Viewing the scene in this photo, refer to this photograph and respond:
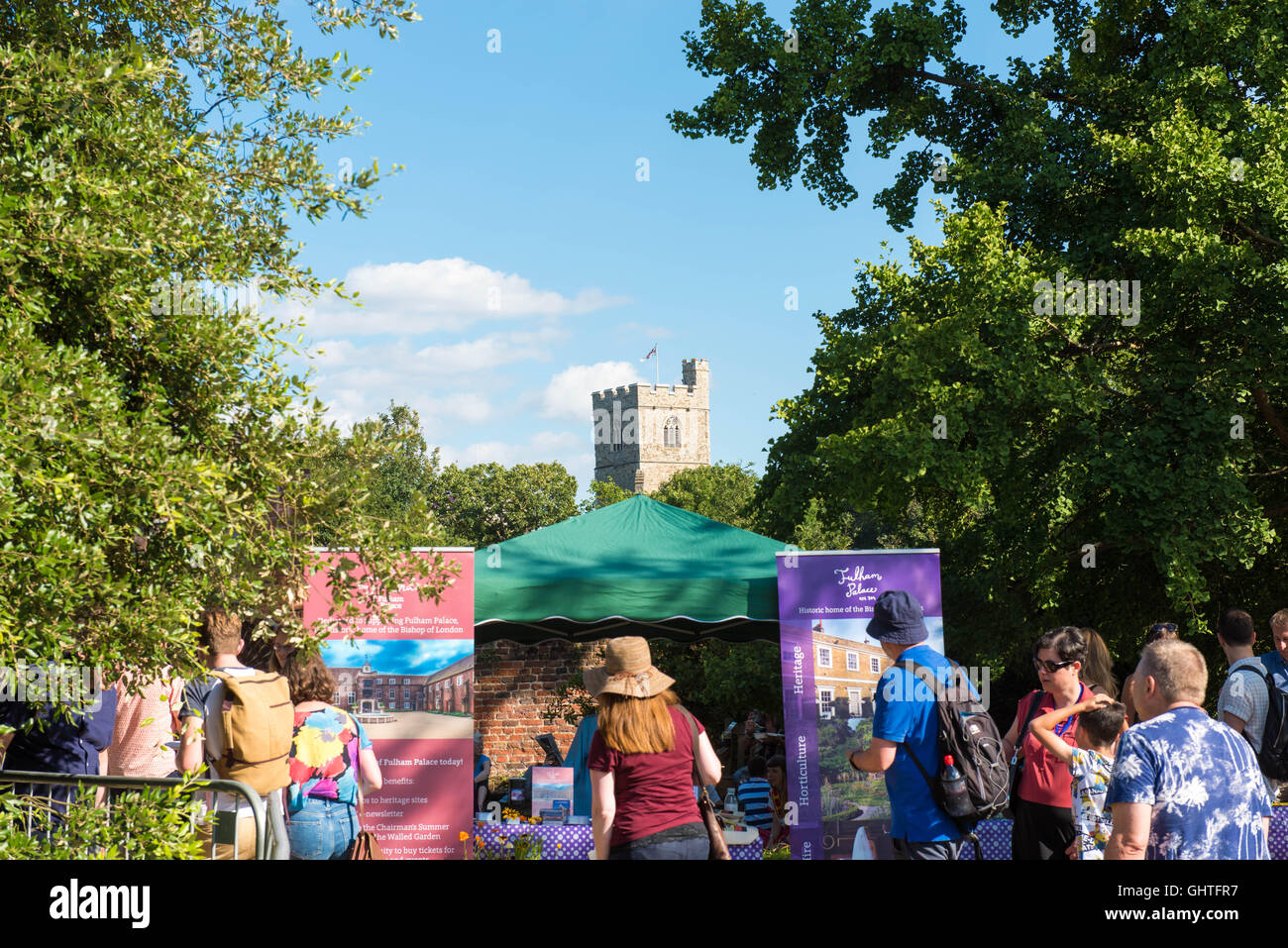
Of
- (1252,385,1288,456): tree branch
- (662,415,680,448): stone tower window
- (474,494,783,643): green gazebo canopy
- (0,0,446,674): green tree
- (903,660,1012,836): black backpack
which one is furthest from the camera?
(662,415,680,448): stone tower window

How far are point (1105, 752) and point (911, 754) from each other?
84cm

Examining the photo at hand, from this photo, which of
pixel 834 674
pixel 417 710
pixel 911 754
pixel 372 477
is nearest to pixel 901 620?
pixel 911 754

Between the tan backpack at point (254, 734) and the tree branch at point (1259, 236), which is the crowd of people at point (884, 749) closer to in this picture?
the tan backpack at point (254, 734)

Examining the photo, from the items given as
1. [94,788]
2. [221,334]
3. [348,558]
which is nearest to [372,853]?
[348,558]

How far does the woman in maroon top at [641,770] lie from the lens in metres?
4.15

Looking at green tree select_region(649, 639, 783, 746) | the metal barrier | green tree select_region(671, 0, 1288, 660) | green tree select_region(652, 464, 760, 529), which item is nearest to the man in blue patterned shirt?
the metal barrier

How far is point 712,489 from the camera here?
5850 cm

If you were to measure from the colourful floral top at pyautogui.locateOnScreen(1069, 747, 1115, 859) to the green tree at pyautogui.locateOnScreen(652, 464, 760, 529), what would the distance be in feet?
151

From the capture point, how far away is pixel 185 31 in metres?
4.52

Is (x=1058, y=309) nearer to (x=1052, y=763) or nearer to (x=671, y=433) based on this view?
(x=1052, y=763)

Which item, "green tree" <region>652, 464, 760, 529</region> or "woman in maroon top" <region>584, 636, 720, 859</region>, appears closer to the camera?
"woman in maroon top" <region>584, 636, 720, 859</region>

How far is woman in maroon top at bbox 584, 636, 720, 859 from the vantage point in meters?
4.15

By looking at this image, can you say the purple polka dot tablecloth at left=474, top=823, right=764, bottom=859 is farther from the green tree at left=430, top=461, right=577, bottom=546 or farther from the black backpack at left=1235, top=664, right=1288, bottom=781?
the green tree at left=430, top=461, right=577, bottom=546

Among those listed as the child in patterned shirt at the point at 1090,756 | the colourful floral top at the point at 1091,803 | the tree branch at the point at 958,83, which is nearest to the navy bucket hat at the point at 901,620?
the child in patterned shirt at the point at 1090,756
